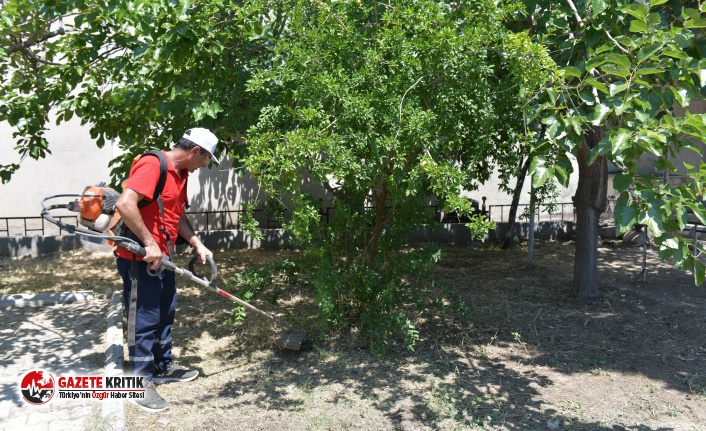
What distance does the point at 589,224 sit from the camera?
759cm

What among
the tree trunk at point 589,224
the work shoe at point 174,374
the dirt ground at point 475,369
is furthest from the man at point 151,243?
the tree trunk at point 589,224

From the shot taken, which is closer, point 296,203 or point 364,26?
point 296,203

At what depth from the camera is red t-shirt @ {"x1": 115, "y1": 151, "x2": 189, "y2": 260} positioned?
4.62m

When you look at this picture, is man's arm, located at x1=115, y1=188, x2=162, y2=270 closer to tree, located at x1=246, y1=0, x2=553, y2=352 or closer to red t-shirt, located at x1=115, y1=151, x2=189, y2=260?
red t-shirt, located at x1=115, y1=151, x2=189, y2=260

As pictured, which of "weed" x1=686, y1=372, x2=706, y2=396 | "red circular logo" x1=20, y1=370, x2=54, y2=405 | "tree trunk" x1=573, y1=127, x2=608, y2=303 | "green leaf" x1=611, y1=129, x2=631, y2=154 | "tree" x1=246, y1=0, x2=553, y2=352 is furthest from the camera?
"tree trunk" x1=573, y1=127, x2=608, y2=303

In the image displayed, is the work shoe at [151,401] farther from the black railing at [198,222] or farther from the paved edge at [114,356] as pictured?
the black railing at [198,222]

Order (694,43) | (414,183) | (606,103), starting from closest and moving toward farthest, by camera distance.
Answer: (606,103) < (414,183) < (694,43)

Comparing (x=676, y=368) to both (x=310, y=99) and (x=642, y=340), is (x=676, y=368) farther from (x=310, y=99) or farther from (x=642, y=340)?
(x=310, y=99)

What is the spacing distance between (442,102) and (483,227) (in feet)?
3.35

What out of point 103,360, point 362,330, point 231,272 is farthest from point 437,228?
point 231,272

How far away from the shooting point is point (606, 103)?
4.41m

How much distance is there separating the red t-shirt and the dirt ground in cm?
125

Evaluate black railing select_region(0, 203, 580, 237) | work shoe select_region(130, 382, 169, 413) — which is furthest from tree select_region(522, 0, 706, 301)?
black railing select_region(0, 203, 580, 237)

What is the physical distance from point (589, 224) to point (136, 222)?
5187 millimetres
